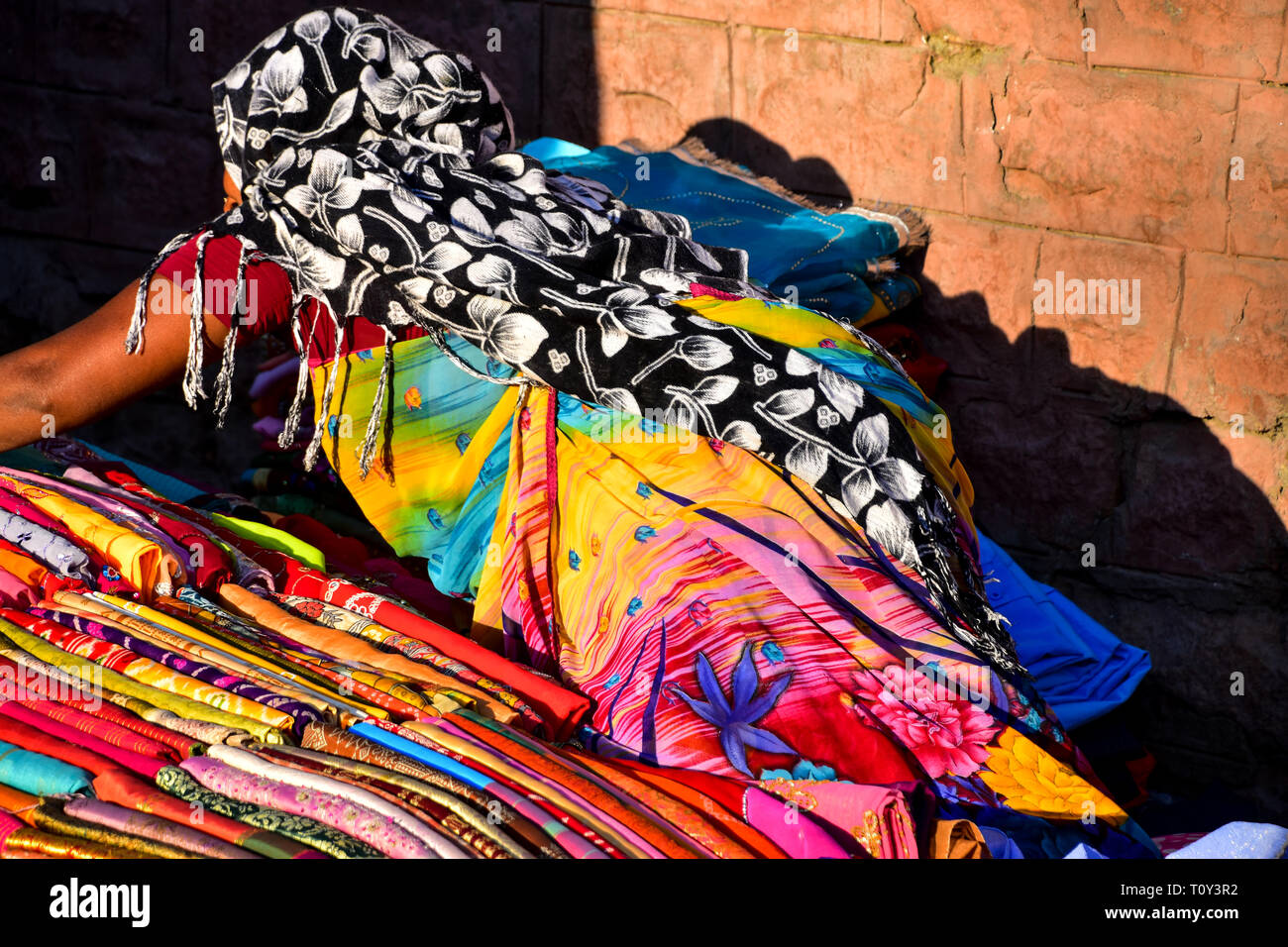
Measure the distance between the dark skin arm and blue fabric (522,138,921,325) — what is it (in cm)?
103

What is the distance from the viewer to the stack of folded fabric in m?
1.30

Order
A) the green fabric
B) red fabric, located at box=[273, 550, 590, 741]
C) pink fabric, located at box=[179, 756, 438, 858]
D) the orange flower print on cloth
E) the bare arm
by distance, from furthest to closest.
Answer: the green fabric
the bare arm
red fabric, located at box=[273, 550, 590, 741]
the orange flower print on cloth
pink fabric, located at box=[179, 756, 438, 858]

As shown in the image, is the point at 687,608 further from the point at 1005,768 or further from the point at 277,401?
the point at 277,401

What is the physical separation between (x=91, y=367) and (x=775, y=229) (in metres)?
1.38

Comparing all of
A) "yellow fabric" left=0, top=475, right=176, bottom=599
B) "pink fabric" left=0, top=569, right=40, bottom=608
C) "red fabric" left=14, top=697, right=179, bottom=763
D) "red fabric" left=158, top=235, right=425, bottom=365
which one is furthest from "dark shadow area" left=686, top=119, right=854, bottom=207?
"red fabric" left=14, top=697, right=179, bottom=763

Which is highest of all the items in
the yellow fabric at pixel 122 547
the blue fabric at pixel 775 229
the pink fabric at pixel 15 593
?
the blue fabric at pixel 775 229

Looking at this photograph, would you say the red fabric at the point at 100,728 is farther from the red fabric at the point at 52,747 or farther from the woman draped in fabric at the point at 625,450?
the woman draped in fabric at the point at 625,450

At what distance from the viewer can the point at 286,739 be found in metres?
1.46

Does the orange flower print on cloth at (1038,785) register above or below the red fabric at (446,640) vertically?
below

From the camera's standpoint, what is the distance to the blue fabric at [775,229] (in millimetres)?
2492

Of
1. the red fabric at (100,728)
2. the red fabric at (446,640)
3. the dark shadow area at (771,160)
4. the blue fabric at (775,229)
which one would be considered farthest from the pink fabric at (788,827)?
the dark shadow area at (771,160)

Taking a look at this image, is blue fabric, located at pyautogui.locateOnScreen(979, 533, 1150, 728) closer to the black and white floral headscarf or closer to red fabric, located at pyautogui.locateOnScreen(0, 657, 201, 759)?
the black and white floral headscarf

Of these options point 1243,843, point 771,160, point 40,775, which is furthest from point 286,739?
point 771,160

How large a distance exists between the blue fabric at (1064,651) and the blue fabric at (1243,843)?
2.20 ft
